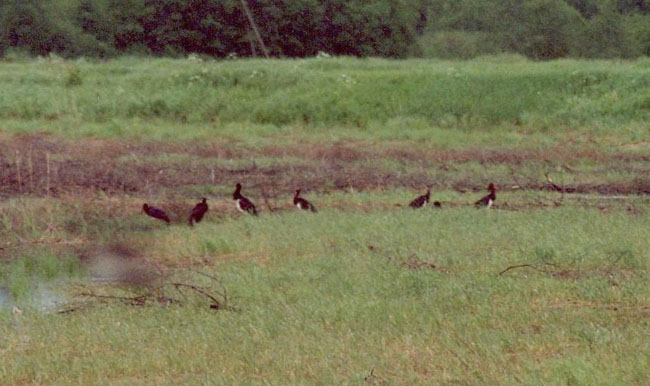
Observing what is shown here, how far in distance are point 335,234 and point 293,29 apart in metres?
29.5

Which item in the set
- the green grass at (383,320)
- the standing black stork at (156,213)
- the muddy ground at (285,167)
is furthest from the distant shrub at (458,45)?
the green grass at (383,320)

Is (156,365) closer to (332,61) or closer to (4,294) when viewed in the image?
(4,294)

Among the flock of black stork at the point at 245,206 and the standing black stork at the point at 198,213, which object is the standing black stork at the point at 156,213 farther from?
the standing black stork at the point at 198,213

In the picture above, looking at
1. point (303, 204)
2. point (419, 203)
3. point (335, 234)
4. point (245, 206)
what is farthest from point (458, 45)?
point (335, 234)

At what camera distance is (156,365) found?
7.37 metres

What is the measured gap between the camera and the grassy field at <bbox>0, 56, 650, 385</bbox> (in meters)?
7.48

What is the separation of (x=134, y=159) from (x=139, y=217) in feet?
18.1

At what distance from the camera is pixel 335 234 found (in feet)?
39.9

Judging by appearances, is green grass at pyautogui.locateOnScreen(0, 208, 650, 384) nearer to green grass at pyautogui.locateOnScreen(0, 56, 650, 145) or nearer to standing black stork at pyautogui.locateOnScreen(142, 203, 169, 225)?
standing black stork at pyautogui.locateOnScreen(142, 203, 169, 225)

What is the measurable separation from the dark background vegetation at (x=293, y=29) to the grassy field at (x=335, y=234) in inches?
461

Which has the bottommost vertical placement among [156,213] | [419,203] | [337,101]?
[337,101]

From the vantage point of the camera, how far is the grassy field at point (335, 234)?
7484 millimetres

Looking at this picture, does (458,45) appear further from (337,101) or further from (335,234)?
(335,234)

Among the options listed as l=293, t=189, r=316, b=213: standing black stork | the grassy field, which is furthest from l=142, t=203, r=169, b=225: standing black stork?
l=293, t=189, r=316, b=213: standing black stork
